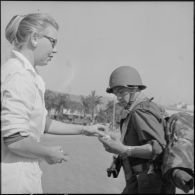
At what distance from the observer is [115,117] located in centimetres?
384

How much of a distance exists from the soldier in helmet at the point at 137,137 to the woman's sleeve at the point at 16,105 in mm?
941

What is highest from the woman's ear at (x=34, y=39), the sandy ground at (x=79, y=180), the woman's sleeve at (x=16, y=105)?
the woman's ear at (x=34, y=39)

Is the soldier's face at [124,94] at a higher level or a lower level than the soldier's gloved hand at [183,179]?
higher

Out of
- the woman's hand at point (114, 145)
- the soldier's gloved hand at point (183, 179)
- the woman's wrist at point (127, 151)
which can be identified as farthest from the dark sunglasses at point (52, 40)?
the soldier's gloved hand at point (183, 179)

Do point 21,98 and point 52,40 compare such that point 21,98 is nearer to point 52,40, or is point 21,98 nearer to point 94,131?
→ point 52,40

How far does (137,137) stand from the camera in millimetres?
3166

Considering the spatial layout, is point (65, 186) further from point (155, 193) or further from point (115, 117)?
point (155, 193)

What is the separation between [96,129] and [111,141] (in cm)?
15

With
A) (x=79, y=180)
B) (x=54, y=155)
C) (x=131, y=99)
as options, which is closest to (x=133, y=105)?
(x=131, y=99)

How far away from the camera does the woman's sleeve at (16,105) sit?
2.14 meters

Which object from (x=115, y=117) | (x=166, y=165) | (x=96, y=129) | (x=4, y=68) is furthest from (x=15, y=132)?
(x=115, y=117)

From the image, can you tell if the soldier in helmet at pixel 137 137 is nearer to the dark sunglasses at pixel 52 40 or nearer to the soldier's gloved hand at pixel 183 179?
the soldier's gloved hand at pixel 183 179

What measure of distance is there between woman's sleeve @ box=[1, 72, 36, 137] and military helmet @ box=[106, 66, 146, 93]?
4.45 ft

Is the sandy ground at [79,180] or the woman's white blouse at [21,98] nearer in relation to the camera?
the woman's white blouse at [21,98]
